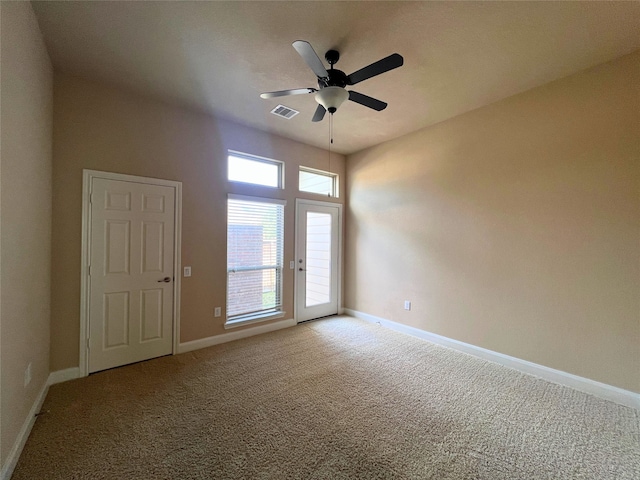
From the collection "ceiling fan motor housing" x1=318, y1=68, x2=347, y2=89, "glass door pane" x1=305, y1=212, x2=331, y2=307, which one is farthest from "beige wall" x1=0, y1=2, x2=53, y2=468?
"glass door pane" x1=305, y1=212, x2=331, y2=307

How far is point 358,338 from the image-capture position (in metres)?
3.84

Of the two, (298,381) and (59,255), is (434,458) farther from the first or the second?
(59,255)

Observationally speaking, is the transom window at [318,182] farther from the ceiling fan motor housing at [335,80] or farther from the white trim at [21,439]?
the white trim at [21,439]

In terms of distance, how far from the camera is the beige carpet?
1676 millimetres

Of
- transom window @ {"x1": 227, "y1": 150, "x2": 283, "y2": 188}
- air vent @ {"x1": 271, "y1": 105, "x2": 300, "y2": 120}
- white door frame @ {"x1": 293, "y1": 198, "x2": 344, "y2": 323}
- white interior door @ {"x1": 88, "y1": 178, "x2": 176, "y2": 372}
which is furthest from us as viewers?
white door frame @ {"x1": 293, "y1": 198, "x2": 344, "y2": 323}

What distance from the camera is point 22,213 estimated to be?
1845mm

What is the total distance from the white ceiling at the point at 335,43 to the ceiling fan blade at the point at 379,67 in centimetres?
35

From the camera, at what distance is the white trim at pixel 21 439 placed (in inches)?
61.5

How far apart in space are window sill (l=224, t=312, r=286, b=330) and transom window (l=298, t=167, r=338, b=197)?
209 cm

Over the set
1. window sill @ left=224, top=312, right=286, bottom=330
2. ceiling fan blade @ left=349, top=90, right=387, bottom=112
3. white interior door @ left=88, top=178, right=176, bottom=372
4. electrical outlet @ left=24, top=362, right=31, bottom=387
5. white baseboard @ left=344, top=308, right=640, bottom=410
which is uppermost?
ceiling fan blade @ left=349, top=90, right=387, bottom=112

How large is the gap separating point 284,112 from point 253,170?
1.02m

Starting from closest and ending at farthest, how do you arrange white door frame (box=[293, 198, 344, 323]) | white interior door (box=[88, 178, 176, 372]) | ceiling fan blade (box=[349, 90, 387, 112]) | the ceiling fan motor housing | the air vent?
the ceiling fan motor housing < ceiling fan blade (box=[349, 90, 387, 112]) < white interior door (box=[88, 178, 176, 372]) < the air vent < white door frame (box=[293, 198, 344, 323])

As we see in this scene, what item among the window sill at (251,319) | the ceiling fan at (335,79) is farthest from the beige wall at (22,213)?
the window sill at (251,319)

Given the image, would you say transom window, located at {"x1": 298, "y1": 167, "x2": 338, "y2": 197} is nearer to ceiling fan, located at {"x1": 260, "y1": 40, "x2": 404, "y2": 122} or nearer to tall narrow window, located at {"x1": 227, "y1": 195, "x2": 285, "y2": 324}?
tall narrow window, located at {"x1": 227, "y1": 195, "x2": 285, "y2": 324}
